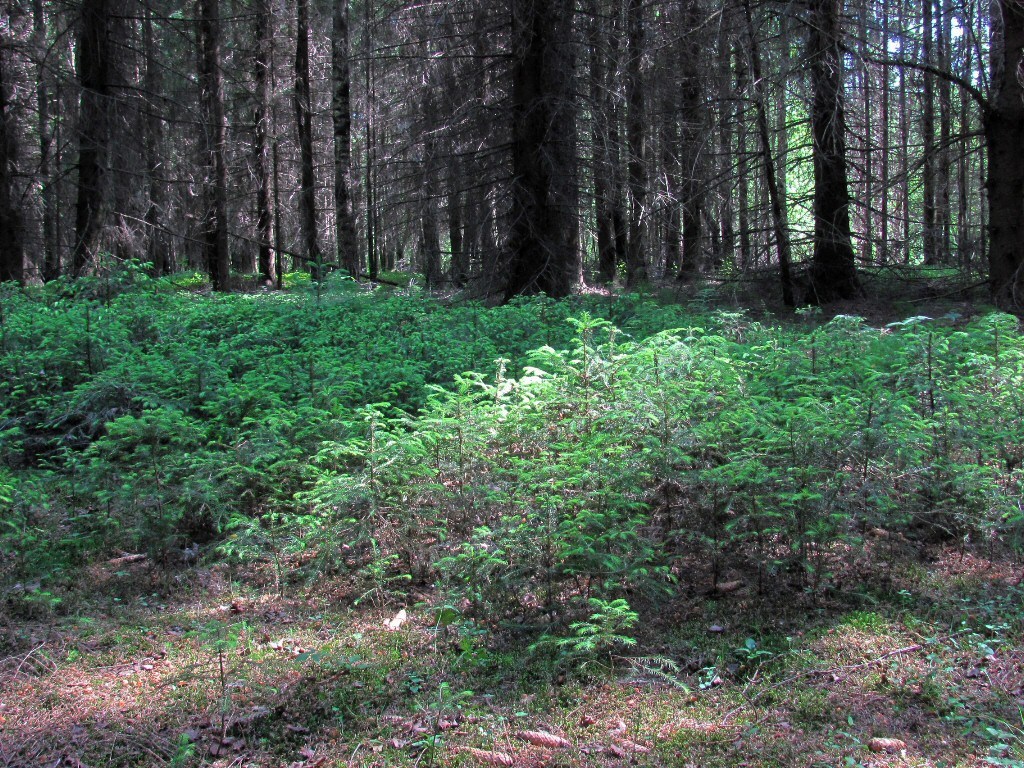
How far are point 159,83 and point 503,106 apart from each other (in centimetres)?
1311

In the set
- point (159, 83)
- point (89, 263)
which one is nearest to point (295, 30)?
point (159, 83)

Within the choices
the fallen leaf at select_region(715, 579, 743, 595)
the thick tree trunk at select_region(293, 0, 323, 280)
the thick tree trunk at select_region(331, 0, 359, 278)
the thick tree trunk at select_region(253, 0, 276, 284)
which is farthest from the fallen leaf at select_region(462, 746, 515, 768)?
the thick tree trunk at select_region(253, 0, 276, 284)

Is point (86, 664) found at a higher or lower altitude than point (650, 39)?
lower

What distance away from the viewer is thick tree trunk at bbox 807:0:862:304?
9797mm

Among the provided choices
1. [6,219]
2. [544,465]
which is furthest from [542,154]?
[6,219]

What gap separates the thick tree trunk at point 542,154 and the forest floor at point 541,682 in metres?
9.20

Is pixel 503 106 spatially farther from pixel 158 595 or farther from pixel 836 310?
pixel 158 595

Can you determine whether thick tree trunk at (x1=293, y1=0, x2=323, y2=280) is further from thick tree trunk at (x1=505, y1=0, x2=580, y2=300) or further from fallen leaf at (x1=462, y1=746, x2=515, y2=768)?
fallen leaf at (x1=462, y1=746, x2=515, y2=768)

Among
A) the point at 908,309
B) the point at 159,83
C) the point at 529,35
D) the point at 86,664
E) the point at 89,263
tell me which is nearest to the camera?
the point at 86,664

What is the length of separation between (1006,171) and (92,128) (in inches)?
589

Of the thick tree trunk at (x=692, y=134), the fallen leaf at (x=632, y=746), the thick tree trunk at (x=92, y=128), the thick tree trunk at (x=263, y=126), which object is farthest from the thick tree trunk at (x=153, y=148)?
the fallen leaf at (x=632, y=746)

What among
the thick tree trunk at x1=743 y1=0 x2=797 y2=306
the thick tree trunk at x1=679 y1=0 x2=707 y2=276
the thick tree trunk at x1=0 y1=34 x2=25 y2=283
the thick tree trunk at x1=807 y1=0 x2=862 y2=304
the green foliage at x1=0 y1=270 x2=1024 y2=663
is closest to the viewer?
the green foliage at x1=0 y1=270 x2=1024 y2=663

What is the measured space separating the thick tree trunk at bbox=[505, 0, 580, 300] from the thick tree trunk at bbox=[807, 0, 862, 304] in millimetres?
4186

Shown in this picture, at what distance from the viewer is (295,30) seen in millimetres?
23625
